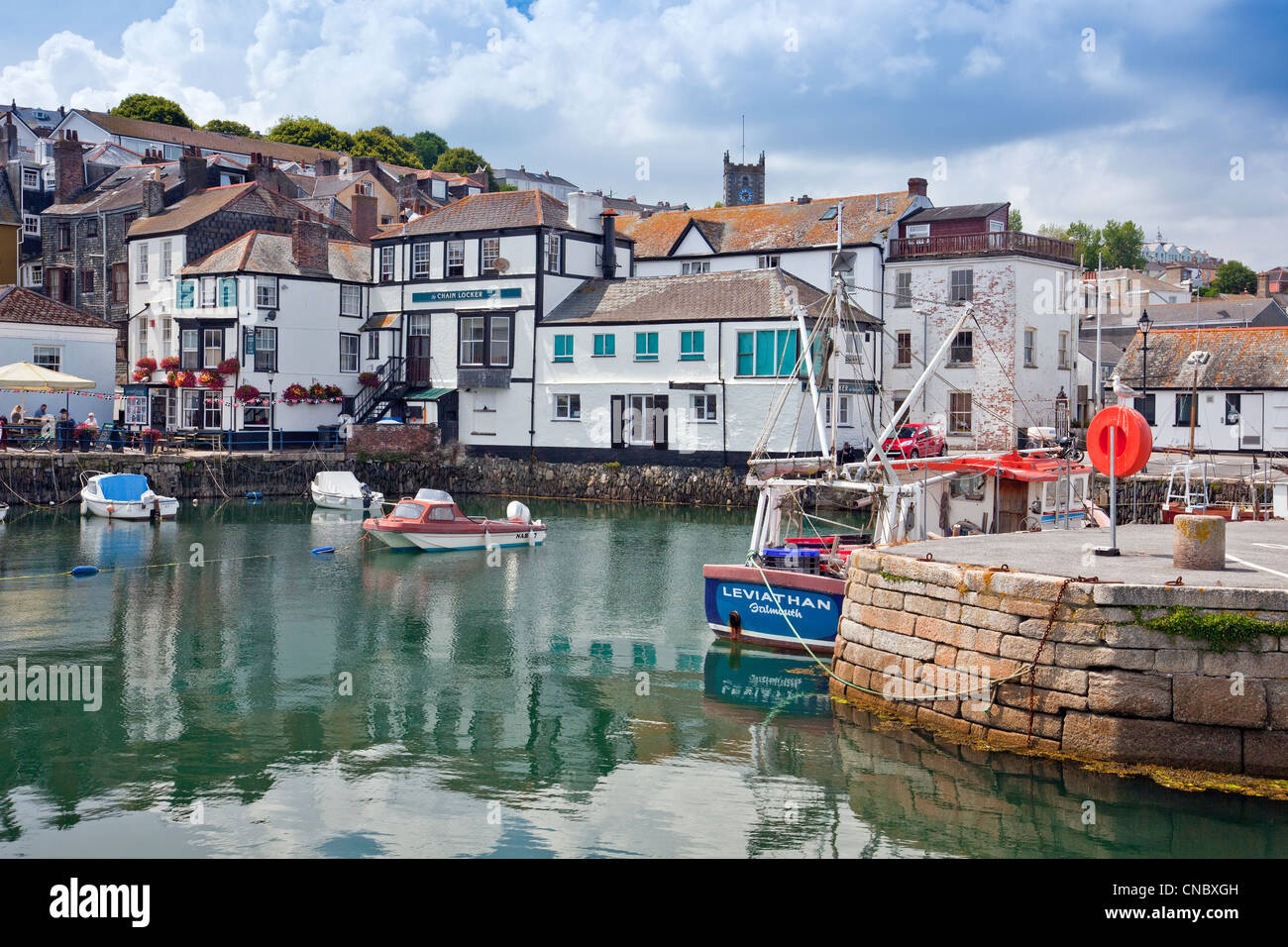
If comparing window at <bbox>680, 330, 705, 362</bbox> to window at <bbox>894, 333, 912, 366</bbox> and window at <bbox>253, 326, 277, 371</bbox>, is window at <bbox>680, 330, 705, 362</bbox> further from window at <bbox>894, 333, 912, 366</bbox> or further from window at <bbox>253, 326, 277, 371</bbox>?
window at <bbox>253, 326, 277, 371</bbox>

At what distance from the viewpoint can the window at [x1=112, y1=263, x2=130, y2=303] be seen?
213 feet

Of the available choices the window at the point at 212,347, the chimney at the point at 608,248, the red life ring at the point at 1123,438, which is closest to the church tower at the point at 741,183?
the chimney at the point at 608,248

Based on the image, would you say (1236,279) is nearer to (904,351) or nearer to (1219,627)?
(904,351)

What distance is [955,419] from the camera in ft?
183

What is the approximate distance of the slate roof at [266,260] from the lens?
5850 centimetres

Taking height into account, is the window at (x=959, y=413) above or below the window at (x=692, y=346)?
below

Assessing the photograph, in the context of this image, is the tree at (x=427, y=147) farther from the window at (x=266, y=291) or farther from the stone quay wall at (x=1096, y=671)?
the stone quay wall at (x=1096, y=671)

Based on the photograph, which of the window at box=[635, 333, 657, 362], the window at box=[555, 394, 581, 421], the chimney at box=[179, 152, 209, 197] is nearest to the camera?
the window at box=[635, 333, 657, 362]

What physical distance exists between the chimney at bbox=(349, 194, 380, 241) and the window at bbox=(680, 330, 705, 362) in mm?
23590

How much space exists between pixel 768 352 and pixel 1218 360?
63.5 feet

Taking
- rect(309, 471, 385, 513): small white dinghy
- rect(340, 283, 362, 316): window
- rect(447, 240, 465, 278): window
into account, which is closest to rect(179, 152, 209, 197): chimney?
rect(340, 283, 362, 316): window

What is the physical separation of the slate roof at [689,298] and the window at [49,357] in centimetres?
2119

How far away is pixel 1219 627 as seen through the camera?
14383 millimetres

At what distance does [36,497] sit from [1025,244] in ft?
135
